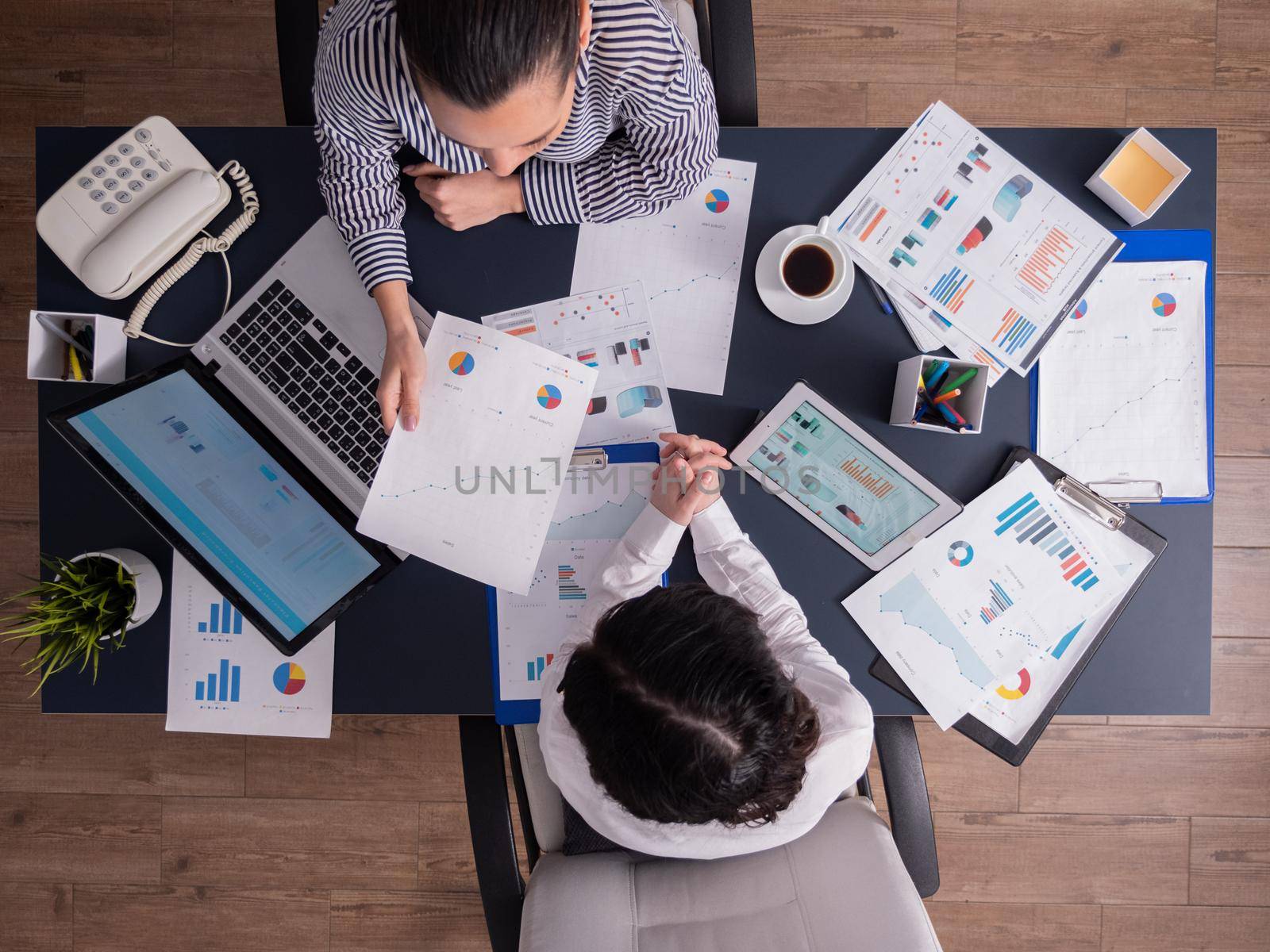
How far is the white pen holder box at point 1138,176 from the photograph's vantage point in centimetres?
105

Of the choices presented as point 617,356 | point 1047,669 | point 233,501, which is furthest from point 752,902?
point 233,501

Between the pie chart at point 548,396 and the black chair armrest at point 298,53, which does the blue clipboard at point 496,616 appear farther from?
the black chair armrest at point 298,53

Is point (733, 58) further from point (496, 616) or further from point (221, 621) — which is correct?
point (221, 621)

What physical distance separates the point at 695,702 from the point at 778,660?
0.17m

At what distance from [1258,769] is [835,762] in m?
1.45

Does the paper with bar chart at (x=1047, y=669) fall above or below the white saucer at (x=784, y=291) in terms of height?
below

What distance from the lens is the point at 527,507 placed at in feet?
3.46

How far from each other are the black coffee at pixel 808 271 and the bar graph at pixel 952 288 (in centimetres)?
16

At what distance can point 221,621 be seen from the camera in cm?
111

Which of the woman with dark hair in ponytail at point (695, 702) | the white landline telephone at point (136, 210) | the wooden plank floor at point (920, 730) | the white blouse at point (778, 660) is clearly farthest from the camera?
the wooden plank floor at point (920, 730)

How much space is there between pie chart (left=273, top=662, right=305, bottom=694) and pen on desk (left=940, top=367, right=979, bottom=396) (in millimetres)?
981

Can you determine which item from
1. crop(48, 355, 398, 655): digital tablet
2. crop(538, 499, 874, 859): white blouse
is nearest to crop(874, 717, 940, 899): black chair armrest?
crop(538, 499, 874, 859): white blouse

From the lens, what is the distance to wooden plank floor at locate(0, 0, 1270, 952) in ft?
5.69

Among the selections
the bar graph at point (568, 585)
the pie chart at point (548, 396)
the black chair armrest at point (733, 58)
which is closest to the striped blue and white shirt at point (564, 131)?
the black chair armrest at point (733, 58)
